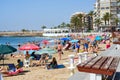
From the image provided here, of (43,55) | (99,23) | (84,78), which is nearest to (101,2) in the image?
(99,23)

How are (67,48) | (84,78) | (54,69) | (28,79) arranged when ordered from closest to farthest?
(84,78) < (28,79) < (54,69) < (67,48)

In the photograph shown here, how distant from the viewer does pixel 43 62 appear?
20.7 meters

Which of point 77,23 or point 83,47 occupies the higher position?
point 77,23

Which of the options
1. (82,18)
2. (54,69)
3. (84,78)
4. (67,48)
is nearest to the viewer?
(84,78)

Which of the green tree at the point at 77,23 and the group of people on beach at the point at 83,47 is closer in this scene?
the group of people on beach at the point at 83,47

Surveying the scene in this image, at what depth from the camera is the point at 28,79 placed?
14.0 metres

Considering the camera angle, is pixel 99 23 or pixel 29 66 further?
pixel 99 23

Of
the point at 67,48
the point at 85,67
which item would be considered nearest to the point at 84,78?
the point at 85,67

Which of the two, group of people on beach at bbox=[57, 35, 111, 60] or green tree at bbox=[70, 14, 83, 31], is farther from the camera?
green tree at bbox=[70, 14, 83, 31]

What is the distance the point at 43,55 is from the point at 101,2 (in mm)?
117521

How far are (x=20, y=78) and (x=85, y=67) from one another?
8.58 meters

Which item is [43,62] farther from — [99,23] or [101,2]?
[101,2]

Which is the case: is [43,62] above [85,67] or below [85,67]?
below

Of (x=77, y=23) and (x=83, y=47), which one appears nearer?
(x=83, y=47)
